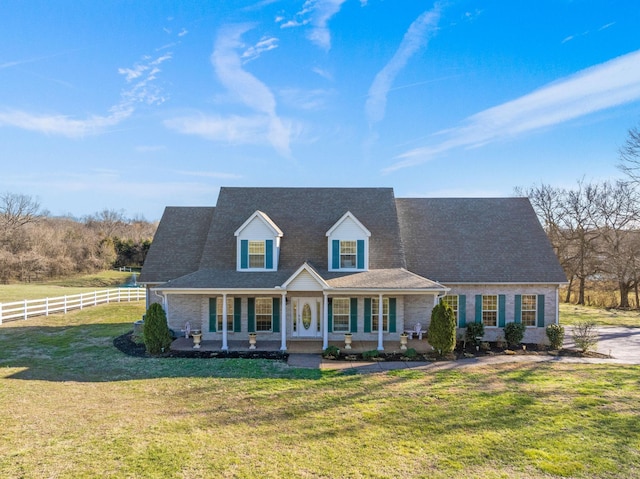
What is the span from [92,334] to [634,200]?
4055 cm

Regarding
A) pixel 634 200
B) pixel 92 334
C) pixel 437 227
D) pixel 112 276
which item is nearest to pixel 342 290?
pixel 437 227

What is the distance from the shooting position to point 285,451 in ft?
24.1

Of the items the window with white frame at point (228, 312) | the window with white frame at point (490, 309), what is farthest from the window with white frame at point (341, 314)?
the window with white frame at point (490, 309)

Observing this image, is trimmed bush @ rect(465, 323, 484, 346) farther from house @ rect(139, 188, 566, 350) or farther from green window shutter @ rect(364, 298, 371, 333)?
green window shutter @ rect(364, 298, 371, 333)

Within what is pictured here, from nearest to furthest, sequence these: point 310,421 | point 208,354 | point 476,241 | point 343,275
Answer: point 310,421 < point 208,354 < point 343,275 < point 476,241

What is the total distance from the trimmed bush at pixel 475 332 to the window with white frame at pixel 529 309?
8.37 ft

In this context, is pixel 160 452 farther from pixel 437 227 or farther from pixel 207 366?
pixel 437 227

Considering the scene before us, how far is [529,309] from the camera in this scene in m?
18.0

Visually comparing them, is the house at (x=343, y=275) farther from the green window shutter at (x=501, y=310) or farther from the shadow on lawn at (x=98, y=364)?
the shadow on lawn at (x=98, y=364)

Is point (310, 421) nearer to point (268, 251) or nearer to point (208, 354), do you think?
point (208, 354)

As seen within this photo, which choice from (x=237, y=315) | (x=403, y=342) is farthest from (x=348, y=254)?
(x=237, y=315)

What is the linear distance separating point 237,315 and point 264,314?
1.23 m

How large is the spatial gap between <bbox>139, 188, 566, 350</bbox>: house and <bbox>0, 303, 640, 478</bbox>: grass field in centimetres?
364

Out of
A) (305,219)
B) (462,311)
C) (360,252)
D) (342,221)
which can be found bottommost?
(462,311)
